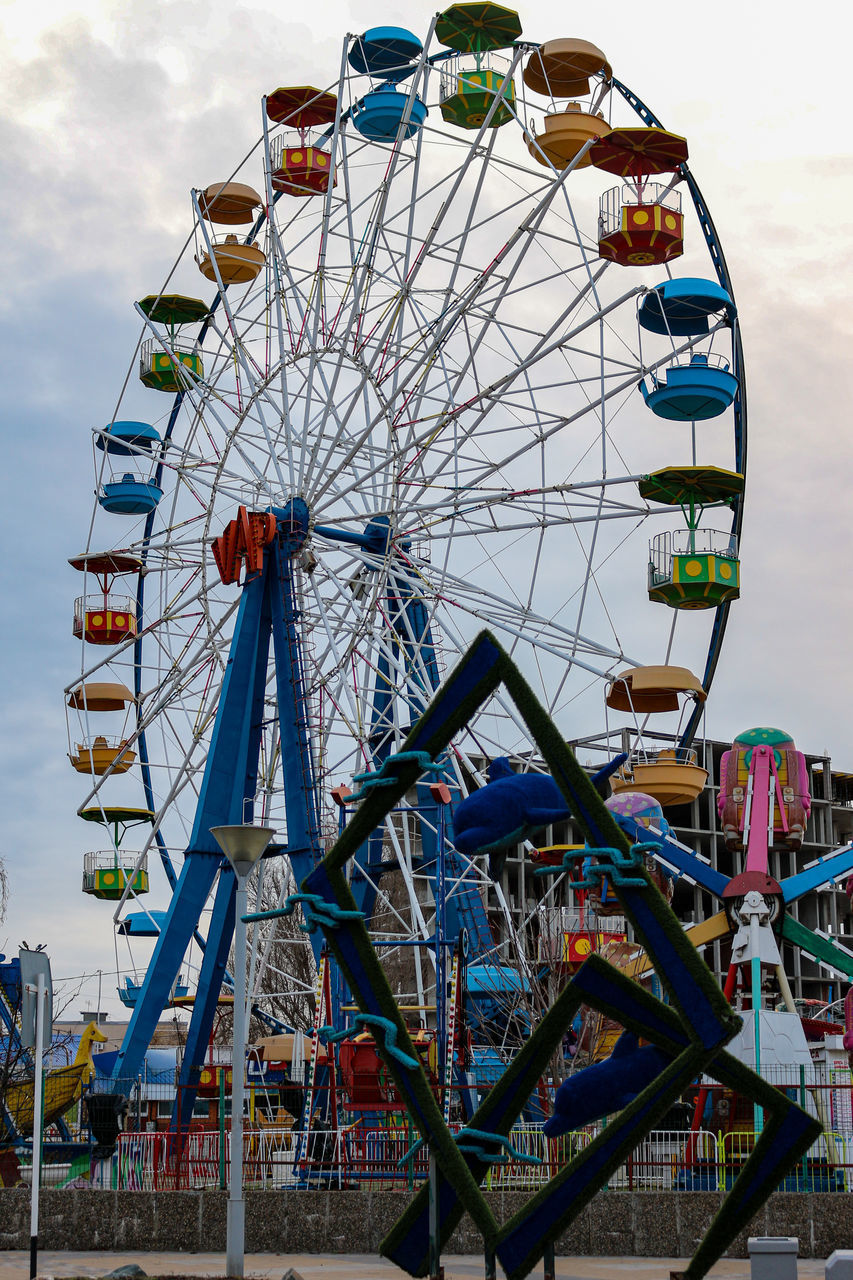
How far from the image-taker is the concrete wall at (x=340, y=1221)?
1634 cm

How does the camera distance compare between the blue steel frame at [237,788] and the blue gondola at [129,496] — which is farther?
the blue gondola at [129,496]

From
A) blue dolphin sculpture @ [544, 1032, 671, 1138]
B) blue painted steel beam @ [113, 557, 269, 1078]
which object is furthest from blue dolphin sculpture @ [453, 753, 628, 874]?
blue painted steel beam @ [113, 557, 269, 1078]

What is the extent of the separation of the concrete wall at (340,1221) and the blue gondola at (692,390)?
1355cm

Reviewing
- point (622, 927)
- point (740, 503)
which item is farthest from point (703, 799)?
point (740, 503)

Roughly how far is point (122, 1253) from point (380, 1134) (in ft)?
12.9

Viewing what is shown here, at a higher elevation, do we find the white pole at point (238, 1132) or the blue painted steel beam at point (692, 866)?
the blue painted steel beam at point (692, 866)

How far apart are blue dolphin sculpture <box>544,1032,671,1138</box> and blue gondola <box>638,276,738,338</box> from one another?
16.2 metres

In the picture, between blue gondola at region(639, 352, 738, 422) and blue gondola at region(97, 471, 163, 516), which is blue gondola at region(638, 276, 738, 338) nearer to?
blue gondola at region(639, 352, 738, 422)

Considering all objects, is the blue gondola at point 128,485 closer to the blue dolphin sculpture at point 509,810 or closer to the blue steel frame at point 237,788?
the blue steel frame at point 237,788

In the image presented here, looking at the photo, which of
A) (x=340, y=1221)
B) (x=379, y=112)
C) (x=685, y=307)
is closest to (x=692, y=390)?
(x=685, y=307)

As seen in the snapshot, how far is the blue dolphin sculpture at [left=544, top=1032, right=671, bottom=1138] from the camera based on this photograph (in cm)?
1194

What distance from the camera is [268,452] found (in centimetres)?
2827

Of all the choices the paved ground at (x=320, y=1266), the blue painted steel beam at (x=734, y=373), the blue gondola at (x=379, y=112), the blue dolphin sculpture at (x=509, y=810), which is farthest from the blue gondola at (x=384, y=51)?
the paved ground at (x=320, y=1266)

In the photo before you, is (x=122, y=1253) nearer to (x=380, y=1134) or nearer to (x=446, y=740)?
(x=380, y=1134)
